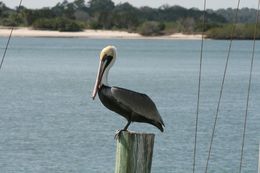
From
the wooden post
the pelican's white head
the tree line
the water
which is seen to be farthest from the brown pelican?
the tree line

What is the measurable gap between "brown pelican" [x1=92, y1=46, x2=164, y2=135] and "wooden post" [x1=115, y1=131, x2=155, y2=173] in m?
0.69

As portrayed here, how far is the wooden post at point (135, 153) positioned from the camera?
21.1ft

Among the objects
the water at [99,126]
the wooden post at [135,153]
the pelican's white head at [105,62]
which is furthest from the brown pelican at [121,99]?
the water at [99,126]

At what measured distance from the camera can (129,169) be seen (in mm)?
6469

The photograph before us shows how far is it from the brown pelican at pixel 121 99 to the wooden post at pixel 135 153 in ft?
2.26

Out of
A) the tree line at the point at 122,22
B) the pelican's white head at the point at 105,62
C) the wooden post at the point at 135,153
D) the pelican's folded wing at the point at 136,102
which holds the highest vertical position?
the pelican's white head at the point at 105,62

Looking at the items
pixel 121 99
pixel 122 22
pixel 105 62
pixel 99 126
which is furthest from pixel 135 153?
pixel 122 22

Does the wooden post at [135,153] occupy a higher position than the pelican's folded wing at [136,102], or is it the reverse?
the pelican's folded wing at [136,102]

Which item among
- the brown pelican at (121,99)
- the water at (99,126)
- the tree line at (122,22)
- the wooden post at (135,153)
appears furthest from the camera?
the tree line at (122,22)

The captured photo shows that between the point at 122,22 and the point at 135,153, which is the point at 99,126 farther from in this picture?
the point at 122,22

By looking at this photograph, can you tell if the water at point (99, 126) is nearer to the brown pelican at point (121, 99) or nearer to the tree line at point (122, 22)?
the brown pelican at point (121, 99)

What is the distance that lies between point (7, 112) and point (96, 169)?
10140mm

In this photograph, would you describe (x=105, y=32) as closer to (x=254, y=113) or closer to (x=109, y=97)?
(x=254, y=113)

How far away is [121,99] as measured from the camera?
7.23 m
